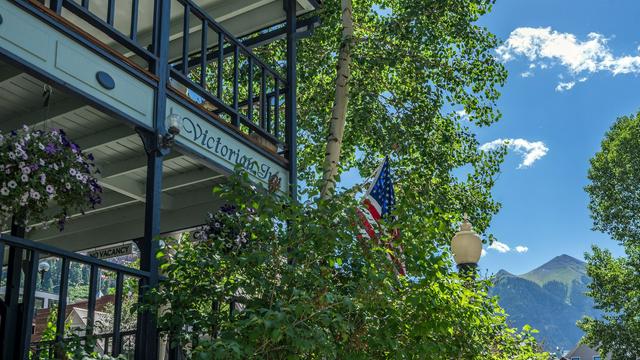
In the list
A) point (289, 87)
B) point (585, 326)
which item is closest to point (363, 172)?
point (289, 87)

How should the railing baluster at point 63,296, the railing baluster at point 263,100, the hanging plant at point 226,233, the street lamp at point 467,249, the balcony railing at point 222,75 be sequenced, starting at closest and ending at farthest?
the railing baluster at point 63,296, the hanging plant at point 226,233, the balcony railing at point 222,75, the street lamp at point 467,249, the railing baluster at point 263,100

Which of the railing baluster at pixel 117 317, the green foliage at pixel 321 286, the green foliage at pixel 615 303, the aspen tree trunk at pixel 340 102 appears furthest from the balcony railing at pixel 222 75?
the green foliage at pixel 615 303

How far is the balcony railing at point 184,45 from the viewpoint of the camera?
20.3 feet

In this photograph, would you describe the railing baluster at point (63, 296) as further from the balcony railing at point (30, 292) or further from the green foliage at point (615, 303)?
the green foliage at point (615, 303)

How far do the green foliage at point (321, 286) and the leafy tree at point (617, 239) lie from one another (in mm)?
21025

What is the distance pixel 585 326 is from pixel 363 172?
622 inches

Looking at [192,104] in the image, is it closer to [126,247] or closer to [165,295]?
[165,295]

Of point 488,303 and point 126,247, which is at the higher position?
point 126,247

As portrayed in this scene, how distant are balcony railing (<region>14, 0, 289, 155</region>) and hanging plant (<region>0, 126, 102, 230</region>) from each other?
95 centimetres

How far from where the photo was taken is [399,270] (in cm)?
612

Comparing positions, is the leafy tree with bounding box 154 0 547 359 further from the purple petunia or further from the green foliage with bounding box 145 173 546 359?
the purple petunia

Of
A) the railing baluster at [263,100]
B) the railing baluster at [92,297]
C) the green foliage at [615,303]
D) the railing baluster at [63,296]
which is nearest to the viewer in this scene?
the railing baluster at [63,296]

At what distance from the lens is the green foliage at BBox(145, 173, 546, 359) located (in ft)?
17.6

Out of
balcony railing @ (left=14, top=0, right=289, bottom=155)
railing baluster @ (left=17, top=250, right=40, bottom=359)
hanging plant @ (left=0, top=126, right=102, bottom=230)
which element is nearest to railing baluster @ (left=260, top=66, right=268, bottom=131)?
balcony railing @ (left=14, top=0, right=289, bottom=155)
